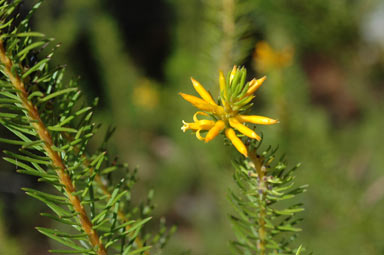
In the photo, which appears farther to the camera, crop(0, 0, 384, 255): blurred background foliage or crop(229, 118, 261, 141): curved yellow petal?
crop(0, 0, 384, 255): blurred background foliage

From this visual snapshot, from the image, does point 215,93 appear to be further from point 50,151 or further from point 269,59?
point 50,151

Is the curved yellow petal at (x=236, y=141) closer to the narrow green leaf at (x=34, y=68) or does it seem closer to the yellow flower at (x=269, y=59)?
the narrow green leaf at (x=34, y=68)

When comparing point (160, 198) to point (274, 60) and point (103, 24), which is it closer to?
point (103, 24)

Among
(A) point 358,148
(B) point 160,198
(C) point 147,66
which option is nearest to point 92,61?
(C) point 147,66

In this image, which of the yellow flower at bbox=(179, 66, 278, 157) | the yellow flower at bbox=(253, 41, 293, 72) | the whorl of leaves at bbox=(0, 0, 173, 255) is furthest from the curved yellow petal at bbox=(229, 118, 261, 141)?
the yellow flower at bbox=(253, 41, 293, 72)

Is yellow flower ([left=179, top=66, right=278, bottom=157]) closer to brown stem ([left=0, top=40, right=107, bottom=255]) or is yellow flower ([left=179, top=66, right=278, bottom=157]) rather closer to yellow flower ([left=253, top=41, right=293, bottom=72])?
brown stem ([left=0, top=40, right=107, bottom=255])

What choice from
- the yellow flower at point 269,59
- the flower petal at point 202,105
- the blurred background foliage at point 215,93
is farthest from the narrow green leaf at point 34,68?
the yellow flower at point 269,59
